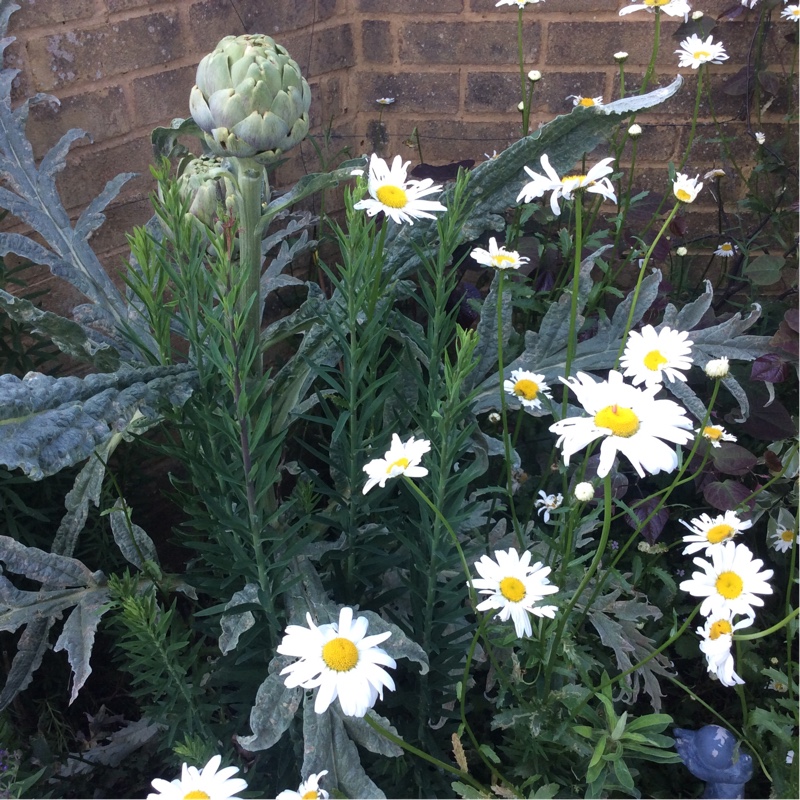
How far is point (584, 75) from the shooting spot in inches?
68.2

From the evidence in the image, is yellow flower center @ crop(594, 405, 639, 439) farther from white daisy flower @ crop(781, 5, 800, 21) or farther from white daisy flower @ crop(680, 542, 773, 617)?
white daisy flower @ crop(781, 5, 800, 21)

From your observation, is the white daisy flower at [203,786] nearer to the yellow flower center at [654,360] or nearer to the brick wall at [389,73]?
the yellow flower center at [654,360]

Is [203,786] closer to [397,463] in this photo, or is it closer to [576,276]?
[397,463]

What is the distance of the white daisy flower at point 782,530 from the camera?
1.10 m

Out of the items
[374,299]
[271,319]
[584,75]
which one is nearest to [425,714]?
[374,299]

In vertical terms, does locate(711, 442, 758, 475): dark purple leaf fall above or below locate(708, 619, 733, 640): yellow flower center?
below

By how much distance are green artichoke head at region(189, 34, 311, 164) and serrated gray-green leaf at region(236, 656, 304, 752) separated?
1.92 ft

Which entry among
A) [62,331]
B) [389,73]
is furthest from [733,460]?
[389,73]

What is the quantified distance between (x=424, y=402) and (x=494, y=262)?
0.65 ft

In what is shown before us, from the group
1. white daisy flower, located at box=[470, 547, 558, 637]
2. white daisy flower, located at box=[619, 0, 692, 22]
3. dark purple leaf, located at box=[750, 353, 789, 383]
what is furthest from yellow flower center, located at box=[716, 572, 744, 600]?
white daisy flower, located at box=[619, 0, 692, 22]

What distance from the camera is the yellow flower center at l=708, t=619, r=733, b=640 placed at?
0.72m

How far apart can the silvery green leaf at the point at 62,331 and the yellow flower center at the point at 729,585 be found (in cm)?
76

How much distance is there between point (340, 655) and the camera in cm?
67

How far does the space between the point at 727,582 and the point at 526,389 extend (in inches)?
14.9
